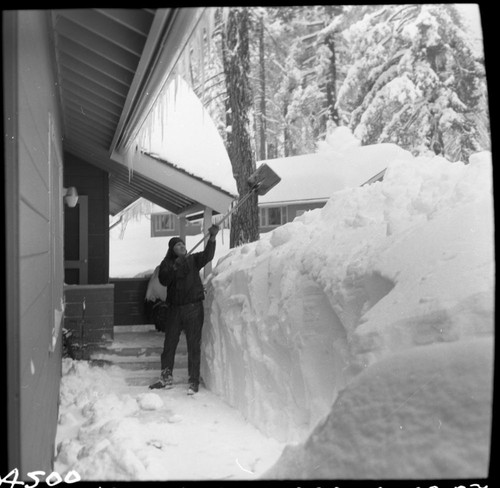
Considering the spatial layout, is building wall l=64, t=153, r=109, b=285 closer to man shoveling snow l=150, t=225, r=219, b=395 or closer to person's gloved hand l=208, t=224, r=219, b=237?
man shoveling snow l=150, t=225, r=219, b=395

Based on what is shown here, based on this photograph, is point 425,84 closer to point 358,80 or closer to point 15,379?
point 358,80

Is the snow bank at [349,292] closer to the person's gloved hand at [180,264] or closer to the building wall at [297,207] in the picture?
the person's gloved hand at [180,264]

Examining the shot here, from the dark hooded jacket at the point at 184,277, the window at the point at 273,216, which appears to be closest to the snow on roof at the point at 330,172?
the window at the point at 273,216

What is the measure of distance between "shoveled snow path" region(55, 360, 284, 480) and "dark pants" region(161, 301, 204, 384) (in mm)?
325

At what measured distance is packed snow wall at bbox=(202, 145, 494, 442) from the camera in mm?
2402

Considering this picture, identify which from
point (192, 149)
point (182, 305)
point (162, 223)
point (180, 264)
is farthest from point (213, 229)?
point (162, 223)

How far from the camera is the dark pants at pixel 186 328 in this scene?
17.6 feet

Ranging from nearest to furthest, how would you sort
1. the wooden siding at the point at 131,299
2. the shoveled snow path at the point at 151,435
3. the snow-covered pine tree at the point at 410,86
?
the shoveled snow path at the point at 151,435 < the wooden siding at the point at 131,299 < the snow-covered pine tree at the point at 410,86

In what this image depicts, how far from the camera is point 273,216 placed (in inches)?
439

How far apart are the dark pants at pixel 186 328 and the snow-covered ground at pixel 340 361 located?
0.60ft

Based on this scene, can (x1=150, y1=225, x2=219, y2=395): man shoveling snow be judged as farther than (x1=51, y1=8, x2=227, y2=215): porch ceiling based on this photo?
Yes

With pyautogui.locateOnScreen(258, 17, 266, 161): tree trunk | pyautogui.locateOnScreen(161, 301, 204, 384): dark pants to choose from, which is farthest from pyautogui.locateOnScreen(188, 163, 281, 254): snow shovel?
pyautogui.locateOnScreen(258, 17, 266, 161): tree trunk

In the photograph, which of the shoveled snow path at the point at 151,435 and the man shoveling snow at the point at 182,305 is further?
the man shoveling snow at the point at 182,305

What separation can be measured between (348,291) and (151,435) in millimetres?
1813
